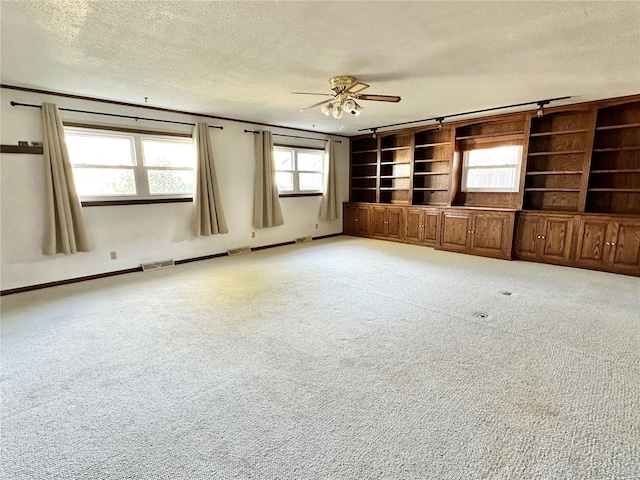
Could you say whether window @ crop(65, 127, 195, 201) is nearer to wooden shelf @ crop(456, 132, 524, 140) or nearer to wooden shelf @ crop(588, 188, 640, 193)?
wooden shelf @ crop(456, 132, 524, 140)

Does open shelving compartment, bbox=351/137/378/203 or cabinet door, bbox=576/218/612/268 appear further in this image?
open shelving compartment, bbox=351/137/378/203

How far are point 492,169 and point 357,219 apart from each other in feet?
9.89

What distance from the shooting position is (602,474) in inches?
56.7

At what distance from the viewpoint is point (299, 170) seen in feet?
22.8

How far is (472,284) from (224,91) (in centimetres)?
390

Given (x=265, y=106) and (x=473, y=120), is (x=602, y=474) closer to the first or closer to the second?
(x=265, y=106)

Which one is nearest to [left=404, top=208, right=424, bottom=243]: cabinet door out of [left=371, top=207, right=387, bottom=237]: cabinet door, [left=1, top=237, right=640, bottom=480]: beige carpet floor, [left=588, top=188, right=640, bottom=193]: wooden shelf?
[left=371, top=207, right=387, bottom=237]: cabinet door

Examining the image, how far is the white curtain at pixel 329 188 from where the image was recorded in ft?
24.0

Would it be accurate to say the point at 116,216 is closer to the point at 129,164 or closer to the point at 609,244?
the point at 129,164

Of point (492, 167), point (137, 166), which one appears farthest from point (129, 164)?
point (492, 167)

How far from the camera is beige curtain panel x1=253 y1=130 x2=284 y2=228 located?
6.00 meters

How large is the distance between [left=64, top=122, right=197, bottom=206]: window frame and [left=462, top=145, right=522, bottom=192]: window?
500cm

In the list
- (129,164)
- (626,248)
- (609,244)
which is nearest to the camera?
(626,248)

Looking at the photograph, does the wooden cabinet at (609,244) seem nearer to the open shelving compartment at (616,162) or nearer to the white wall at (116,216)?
the open shelving compartment at (616,162)
